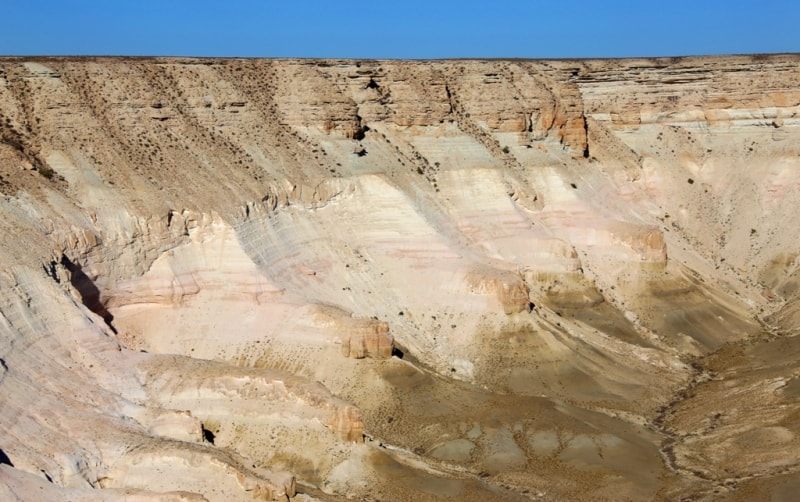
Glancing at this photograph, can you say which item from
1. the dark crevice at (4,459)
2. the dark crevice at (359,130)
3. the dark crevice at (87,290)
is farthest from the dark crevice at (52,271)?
the dark crevice at (359,130)

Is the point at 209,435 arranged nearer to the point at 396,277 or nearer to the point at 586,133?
the point at 396,277

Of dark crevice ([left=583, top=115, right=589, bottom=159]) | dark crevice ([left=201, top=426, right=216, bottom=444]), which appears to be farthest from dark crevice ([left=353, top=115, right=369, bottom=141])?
dark crevice ([left=201, top=426, right=216, bottom=444])

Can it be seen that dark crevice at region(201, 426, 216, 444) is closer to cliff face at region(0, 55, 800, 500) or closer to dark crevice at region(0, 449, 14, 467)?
cliff face at region(0, 55, 800, 500)

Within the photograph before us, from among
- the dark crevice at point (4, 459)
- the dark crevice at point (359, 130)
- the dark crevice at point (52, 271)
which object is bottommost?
the dark crevice at point (4, 459)

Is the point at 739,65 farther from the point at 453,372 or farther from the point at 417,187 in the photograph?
the point at 453,372

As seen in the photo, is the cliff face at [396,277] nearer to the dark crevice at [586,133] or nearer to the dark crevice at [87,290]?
the dark crevice at [87,290]
